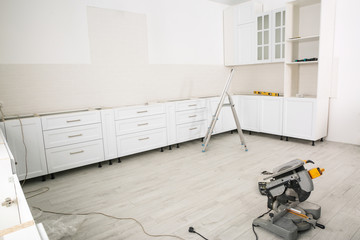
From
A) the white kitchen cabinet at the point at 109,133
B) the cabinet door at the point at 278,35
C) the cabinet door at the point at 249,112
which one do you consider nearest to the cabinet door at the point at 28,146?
the white kitchen cabinet at the point at 109,133

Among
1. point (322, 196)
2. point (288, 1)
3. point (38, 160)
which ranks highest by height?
point (288, 1)

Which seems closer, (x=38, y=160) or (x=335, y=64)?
(x=38, y=160)

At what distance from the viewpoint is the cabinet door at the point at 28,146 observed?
2971 millimetres

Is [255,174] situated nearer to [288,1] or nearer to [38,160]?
[38,160]

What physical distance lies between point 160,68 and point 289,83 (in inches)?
93.4

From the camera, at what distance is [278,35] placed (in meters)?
4.59

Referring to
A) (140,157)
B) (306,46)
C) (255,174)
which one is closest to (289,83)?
(306,46)

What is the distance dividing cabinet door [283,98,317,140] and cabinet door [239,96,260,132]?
627mm

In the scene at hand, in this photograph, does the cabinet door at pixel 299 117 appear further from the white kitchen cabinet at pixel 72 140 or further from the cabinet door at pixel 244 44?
the white kitchen cabinet at pixel 72 140

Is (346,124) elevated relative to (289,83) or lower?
lower

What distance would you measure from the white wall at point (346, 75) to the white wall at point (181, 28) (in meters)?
2.19

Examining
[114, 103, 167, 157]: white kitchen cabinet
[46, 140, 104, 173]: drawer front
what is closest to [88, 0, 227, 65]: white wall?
[114, 103, 167, 157]: white kitchen cabinet

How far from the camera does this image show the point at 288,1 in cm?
430

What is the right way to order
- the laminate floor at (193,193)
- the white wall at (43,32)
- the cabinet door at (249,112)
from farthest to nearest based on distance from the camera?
the cabinet door at (249,112)
the white wall at (43,32)
the laminate floor at (193,193)
